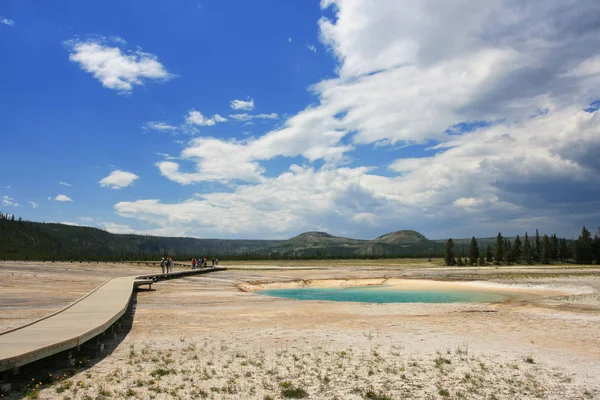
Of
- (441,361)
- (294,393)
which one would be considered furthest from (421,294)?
(294,393)

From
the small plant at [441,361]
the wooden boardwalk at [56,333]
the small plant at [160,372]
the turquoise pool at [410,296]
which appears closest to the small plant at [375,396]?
the small plant at [441,361]

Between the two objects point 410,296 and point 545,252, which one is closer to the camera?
point 410,296

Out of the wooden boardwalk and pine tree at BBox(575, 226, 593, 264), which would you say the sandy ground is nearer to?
the wooden boardwalk

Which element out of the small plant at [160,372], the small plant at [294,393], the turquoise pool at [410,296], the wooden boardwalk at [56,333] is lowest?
the turquoise pool at [410,296]

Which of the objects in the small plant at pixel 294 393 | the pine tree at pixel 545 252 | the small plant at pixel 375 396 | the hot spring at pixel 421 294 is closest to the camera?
the small plant at pixel 375 396

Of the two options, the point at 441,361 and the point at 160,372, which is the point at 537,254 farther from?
the point at 160,372

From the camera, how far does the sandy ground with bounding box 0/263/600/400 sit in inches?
374

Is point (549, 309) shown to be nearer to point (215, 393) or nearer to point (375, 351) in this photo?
point (375, 351)

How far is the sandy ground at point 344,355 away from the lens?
31.2 feet

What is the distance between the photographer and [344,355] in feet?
41.5

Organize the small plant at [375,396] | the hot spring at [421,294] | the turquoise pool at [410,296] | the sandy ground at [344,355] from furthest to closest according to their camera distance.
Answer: the turquoise pool at [410,296], the hot spring at [421,294], the sandy ground at [344,355], the small plant at [375,396]

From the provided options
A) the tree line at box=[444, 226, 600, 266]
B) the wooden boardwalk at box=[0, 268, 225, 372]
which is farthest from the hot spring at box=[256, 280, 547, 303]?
the tree line at box=[444, 226, 600, 266]

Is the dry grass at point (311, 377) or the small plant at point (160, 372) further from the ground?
the small plant at point (160, 372)

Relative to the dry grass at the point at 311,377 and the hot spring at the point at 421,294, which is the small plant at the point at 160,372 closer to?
the dry grass at the point at 311,377
